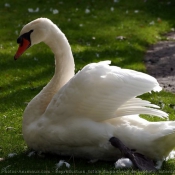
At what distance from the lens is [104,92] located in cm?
525

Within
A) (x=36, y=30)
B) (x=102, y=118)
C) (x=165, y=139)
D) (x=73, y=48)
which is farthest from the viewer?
(x=73, y=48)

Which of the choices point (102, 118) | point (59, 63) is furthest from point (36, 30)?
point (102, 118)

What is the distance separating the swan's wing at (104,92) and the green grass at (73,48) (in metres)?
0.57

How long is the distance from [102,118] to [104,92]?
0.28 meters

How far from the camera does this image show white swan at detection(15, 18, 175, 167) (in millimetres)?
5223

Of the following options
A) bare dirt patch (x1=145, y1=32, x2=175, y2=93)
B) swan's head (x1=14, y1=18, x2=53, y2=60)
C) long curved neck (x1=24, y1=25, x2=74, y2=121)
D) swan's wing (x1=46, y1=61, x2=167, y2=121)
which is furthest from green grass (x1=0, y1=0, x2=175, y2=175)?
swan's head (x1=14, y1=18, x2=53, y2=60)

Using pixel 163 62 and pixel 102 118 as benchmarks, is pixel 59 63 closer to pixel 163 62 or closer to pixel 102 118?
pixel 102 118

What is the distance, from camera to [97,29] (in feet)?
43.1

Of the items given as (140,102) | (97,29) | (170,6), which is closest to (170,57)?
(97,29)

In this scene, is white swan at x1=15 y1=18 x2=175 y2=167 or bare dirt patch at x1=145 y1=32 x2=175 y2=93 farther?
bare dirt patch at x1=145 y1=32 x2=175 y2=93

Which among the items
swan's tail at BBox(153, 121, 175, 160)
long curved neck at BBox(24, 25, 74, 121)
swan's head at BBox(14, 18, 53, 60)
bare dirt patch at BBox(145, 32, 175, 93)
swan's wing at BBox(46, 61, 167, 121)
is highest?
bare dirt patch at BBox(145, 32, 175, 93)

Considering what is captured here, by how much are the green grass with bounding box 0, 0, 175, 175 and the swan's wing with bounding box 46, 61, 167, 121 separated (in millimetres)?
567

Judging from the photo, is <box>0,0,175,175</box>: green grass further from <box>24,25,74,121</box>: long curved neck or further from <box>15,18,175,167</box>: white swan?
<box>24,25,74,121</box>: long curved neck

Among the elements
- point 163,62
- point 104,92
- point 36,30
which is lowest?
point 104,92
